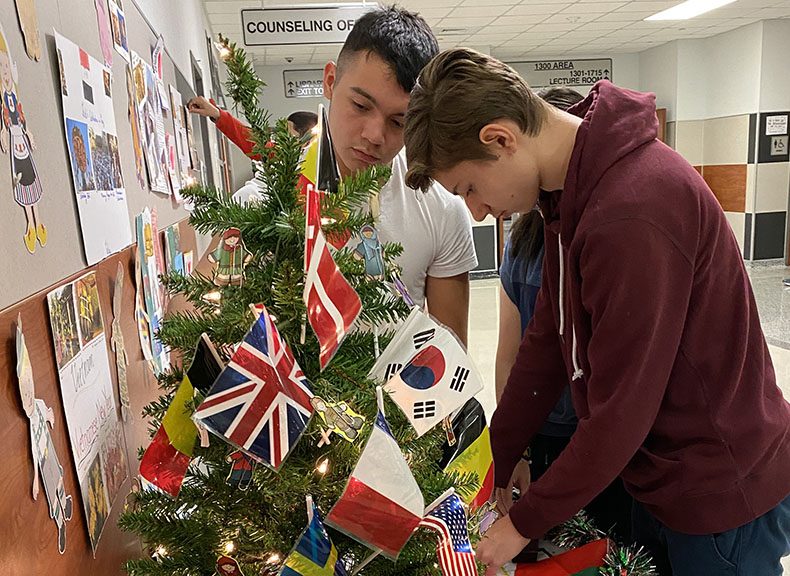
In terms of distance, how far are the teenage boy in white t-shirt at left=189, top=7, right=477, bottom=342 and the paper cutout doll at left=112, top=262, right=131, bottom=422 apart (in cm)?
33

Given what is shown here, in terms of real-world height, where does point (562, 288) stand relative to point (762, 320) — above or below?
above

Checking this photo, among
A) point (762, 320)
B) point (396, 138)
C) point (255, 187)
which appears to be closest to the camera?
point (396, 138)

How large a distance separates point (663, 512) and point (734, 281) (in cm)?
46

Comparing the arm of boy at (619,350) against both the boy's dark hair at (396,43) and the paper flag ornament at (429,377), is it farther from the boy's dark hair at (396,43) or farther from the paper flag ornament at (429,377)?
the boy's dark hair at (396,43)

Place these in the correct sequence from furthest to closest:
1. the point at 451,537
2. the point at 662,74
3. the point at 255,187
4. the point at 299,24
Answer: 1. the point at 662,74
2. the point at 299,24
3. the point at 255,187
4. the point at 451,537

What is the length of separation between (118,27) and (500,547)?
1.28m

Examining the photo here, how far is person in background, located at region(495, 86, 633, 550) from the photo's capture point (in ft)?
5.24

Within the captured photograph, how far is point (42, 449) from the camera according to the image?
0.73 m

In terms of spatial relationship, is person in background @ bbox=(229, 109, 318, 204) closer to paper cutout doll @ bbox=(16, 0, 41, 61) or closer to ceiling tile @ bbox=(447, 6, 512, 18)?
paper cutout doll @ bbox=(16, 0, 41, 61)

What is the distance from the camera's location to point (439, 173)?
3.83ft

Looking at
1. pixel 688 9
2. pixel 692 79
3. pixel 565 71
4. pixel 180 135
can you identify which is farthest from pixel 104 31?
pixel 692 79

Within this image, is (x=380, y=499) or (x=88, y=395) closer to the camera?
(x=380, y=499)

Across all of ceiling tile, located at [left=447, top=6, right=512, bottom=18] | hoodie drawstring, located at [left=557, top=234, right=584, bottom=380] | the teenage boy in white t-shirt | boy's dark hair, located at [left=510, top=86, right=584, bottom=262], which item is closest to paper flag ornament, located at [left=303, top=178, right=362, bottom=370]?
the teenage boy in white t-shirt

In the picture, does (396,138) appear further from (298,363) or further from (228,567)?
(228,567)
